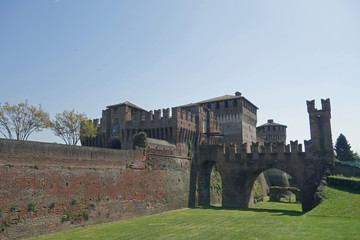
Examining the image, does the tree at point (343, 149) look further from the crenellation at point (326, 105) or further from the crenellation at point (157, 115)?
the crenellation at point (157, 115)

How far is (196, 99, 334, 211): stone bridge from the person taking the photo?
91.7 ft

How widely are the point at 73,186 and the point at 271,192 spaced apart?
3014 centimetres

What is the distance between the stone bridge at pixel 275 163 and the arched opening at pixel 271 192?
1.44 ft

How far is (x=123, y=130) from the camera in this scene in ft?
111

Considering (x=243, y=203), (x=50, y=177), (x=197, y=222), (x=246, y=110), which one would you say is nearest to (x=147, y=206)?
(x=197, y=222)

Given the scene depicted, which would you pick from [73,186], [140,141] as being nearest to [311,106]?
[140,141]

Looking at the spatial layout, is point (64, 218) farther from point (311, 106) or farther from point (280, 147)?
point (311, 106)

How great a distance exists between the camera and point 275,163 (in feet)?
98.4

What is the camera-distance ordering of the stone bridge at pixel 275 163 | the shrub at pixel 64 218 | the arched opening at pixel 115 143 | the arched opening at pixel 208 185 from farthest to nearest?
the arched opening at pixel 115 143 → the arched opening at pixel 208 185 → the stone bridge at pixel 275 163 → the shrub at pixel 64 218

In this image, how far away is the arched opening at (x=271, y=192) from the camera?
32.4 m

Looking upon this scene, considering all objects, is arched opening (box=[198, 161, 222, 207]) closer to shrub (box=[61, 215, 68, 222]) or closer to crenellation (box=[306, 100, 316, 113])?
crenellation (box=[306, 100, 316, 113])

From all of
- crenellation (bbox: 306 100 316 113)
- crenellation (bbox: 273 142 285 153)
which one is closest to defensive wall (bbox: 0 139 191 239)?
crenellation (bbox: 273 142 285 153)

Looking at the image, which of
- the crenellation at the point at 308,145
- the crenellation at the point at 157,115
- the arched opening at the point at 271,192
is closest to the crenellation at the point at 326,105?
the crenellation at the point at 308,145

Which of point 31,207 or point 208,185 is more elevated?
point 31,207
